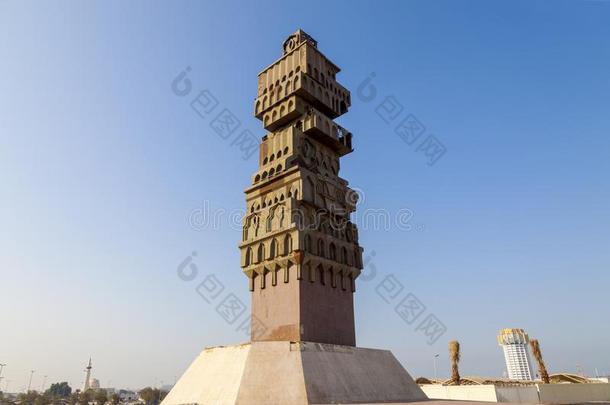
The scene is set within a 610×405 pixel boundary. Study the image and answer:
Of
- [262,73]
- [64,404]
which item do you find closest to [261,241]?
[262,73]

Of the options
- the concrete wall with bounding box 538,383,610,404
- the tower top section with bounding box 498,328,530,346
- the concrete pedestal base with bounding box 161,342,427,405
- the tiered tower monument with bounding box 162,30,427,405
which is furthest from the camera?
the tower top section with bounding box 498,328,530,346

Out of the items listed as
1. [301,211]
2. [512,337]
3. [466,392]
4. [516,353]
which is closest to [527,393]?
[466,392]

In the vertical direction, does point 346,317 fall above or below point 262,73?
below

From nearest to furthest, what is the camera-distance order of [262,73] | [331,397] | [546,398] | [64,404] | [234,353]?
[331,397]
[234,353]
[262,73]
[546,398]
[64,404]

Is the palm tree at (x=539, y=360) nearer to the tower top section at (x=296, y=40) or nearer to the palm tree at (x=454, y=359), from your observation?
the palm tree at (x=454, y=359)

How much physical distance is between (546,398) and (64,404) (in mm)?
127577

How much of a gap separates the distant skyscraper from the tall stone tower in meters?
134

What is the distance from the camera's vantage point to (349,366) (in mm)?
24547

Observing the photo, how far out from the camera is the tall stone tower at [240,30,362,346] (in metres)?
27.1

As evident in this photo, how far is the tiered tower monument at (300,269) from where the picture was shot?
21828 millimetres

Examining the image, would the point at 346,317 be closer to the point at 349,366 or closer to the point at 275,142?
the point at 349,366

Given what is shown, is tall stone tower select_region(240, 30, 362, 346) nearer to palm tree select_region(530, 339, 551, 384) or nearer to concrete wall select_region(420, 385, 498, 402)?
concrete wall select_region(420, 385, 498, 402)

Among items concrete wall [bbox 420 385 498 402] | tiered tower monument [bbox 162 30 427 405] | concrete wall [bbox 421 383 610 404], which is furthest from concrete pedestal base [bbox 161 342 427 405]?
concrete wall [bbox 421 383 610 404]

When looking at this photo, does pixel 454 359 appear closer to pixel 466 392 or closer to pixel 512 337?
pixel 466 392
